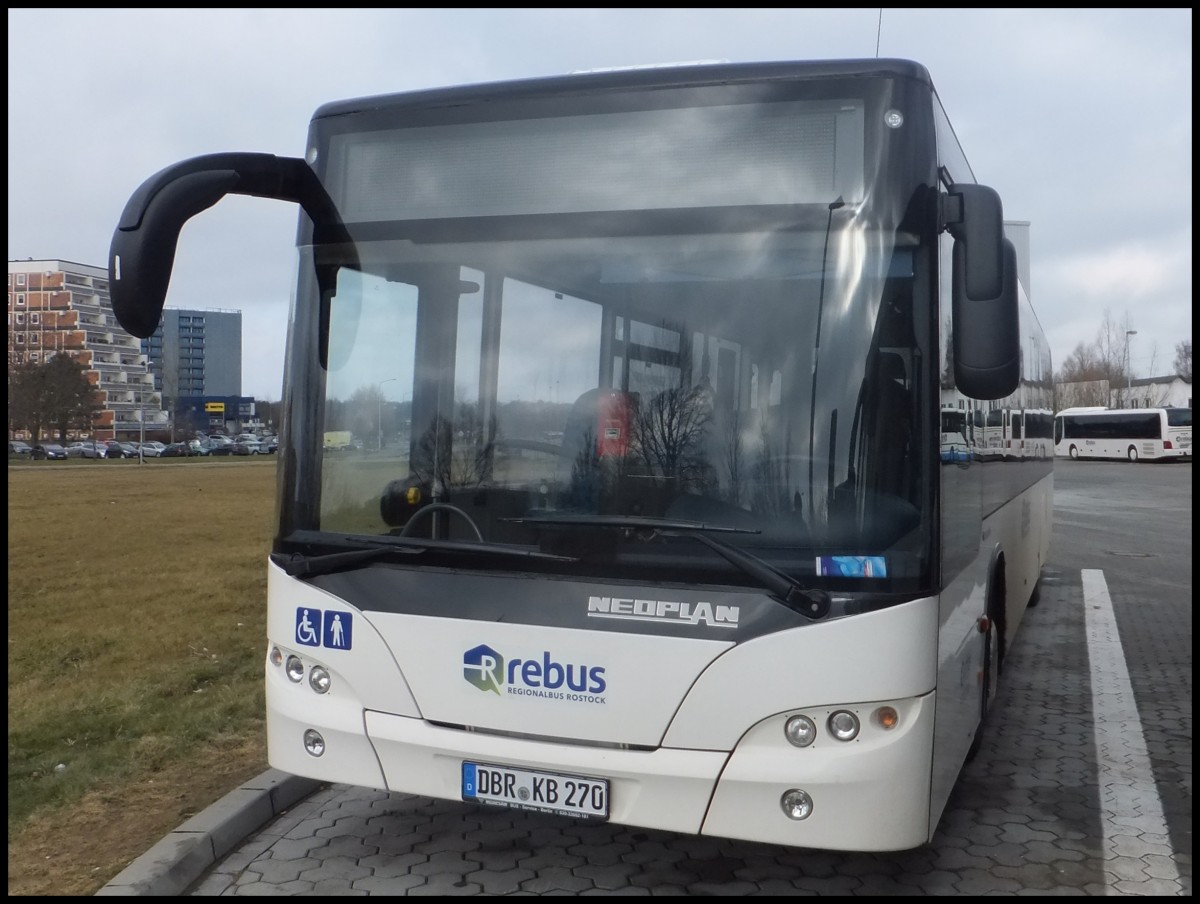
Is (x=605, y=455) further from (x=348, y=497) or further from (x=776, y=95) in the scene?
(x=776, y=95)

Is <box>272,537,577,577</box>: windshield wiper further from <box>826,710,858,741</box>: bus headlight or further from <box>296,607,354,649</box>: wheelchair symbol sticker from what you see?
<box>826,710,858,741</box>: bus headlight

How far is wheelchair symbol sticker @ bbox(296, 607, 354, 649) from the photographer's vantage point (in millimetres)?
4254

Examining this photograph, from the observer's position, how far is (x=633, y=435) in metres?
3.99

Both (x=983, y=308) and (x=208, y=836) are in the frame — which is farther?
(x=208, y=836)

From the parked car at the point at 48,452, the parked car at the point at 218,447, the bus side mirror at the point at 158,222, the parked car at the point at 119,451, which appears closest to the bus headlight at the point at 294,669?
the bus side mirror at the point at 158,222

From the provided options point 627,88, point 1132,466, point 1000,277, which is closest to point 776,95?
point 627,88

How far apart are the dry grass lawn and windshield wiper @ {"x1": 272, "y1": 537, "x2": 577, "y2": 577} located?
1314mm

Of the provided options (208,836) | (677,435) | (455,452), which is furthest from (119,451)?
(677,435)

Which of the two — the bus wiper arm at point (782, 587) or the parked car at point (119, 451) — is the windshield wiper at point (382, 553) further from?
the parked car at point (119, 451)

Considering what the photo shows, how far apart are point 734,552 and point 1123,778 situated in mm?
3255

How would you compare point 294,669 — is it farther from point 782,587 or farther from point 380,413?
point 782,587

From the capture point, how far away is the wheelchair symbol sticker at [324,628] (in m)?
4.25

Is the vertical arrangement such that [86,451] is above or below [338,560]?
below

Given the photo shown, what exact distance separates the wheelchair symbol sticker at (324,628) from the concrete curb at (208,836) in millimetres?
913
